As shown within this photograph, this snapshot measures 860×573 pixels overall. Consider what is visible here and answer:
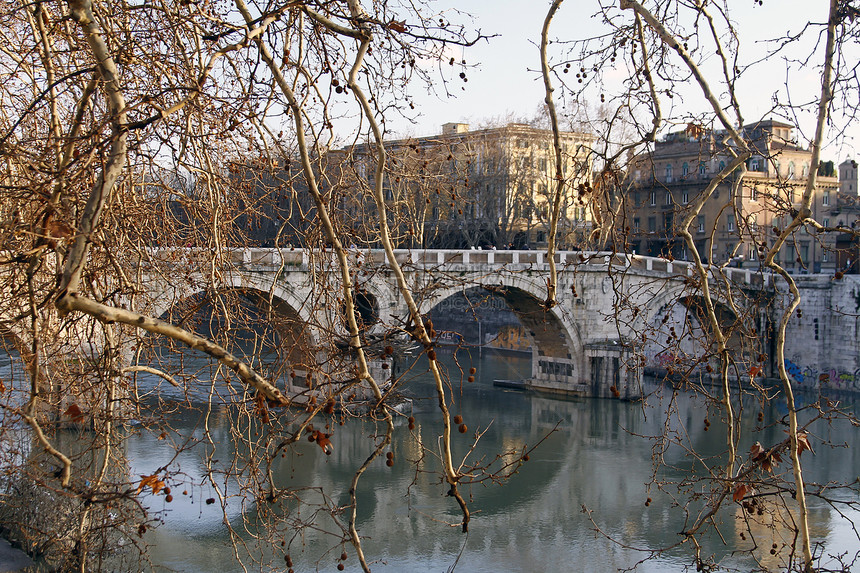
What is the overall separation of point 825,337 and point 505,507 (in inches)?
505

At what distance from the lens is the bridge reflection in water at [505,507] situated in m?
9.48

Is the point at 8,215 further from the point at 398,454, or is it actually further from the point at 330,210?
the point at 398,454

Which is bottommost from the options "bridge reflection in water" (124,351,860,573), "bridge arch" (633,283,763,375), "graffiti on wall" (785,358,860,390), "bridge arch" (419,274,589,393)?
"bridge reflection in water" (124,351,860,573)

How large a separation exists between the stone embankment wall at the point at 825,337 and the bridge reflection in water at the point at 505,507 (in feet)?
14.7

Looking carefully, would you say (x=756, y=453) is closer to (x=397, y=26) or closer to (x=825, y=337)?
(x=397, y=26)

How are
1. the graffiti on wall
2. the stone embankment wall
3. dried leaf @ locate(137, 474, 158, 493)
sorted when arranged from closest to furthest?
dried leaf @ locate(137, 474, 158, 493) < the graffiti on wall < the stone embankment wall

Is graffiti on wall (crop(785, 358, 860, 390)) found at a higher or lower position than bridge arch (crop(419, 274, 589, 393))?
lower

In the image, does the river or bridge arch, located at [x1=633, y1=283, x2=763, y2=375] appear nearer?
bridge arch, located at [x1=633, y1=283, x2=763, y2=375]

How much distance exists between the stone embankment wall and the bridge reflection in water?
14.7 feet

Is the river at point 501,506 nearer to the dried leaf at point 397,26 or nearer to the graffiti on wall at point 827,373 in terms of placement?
the graffiti on wall at point 827,373

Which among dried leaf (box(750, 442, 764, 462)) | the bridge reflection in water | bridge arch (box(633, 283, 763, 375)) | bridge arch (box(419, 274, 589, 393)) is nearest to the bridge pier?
bridge arch (box(419, 274, 589, 393))

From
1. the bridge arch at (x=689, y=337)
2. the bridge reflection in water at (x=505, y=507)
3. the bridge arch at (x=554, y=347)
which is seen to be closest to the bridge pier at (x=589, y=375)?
the bridge arch at (x=554, y=347)

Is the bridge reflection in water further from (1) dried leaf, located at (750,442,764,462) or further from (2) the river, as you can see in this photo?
(1) dried leaf, located at (750,442,764,462)

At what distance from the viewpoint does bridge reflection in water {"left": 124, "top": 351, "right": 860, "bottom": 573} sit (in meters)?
9.48
